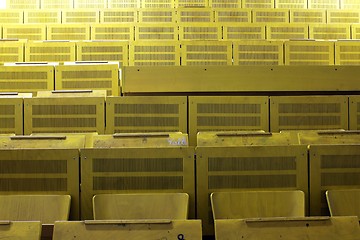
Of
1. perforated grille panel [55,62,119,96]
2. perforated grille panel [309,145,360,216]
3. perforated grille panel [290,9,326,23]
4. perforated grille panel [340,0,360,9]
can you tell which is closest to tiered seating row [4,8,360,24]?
perforated grille panel [290,9,326,23]

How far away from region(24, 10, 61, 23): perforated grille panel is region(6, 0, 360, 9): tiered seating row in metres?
0.19

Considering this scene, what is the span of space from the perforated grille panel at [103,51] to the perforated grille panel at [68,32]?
26cm

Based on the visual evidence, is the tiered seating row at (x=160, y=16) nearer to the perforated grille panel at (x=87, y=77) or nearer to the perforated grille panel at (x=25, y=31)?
the perforated grille panel at (x=25, y=31)

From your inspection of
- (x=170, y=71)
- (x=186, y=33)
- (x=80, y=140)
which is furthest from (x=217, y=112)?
(x=186, y=33)

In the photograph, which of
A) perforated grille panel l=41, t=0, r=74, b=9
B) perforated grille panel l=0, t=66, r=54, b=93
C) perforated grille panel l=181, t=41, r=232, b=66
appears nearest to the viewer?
perforated grille panel l=0, t=66, r=54, b=93

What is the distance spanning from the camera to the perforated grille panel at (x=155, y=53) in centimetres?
153

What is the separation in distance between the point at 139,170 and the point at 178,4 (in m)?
1.53

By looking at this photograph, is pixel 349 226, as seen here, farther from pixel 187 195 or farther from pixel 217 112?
pixel 217 112

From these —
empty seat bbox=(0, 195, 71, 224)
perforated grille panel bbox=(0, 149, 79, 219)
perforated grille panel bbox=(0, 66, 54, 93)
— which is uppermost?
perforated grille panel bbox=(0, 66, 54, 93)

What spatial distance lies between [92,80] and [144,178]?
52 centimetres

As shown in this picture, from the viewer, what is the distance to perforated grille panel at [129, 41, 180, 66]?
1530 mm

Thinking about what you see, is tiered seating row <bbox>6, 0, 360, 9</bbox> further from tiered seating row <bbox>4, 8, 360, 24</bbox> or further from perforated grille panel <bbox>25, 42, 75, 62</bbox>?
perforated grille panel <bbox>25, 42, 75, 62</bbox>

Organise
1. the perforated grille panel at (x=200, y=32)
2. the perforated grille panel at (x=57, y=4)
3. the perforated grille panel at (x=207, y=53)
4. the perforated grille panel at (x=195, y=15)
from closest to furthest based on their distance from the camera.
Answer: the perforated grille panel at (x=207, y=53) < the perforated grille panel at (x=200, y=32) < the perforated grille panel at (x=195, y=15) < the perforated grille panel at (x=57, y=4)

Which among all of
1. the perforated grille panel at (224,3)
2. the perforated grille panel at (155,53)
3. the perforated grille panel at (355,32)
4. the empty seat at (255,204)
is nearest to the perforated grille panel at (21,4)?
the perforated grille panel at (224,3)
